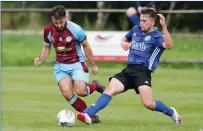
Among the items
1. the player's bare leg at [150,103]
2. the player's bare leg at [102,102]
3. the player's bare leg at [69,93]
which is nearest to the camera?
the player's bare leg at [102,102]

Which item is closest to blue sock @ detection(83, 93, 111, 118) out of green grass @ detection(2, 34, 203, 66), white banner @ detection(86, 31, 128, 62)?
white banner @ detection(86, 31, 128, 62)

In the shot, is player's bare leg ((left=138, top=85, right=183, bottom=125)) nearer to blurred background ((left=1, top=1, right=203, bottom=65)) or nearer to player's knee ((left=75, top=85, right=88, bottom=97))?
player's knee ((left=75, top=85, right=88, bottom=97))

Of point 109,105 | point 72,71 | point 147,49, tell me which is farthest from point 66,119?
point 109,105

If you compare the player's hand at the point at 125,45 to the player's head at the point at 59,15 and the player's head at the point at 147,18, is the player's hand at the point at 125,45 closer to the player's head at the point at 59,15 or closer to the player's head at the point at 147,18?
the player's head at the point at 147,18

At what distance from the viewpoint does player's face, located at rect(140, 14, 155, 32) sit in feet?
35.3

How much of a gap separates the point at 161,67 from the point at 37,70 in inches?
149

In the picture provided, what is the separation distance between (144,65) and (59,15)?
4.73ft

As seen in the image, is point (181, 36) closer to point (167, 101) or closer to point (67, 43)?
point (167, 101)

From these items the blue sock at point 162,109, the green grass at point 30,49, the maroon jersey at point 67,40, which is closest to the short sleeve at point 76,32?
the maroon jersey at point 67,40

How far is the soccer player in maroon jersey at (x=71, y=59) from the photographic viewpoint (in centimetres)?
1109

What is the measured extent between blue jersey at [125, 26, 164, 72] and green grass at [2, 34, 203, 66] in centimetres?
1118

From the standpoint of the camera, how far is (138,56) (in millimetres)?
10828

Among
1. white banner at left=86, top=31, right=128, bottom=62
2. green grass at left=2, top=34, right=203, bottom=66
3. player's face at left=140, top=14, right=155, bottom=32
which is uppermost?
player's face at left=140, top=14, right=155, bottom=32

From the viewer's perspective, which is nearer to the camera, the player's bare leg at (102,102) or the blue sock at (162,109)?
the player's bare leg at (102,102)
